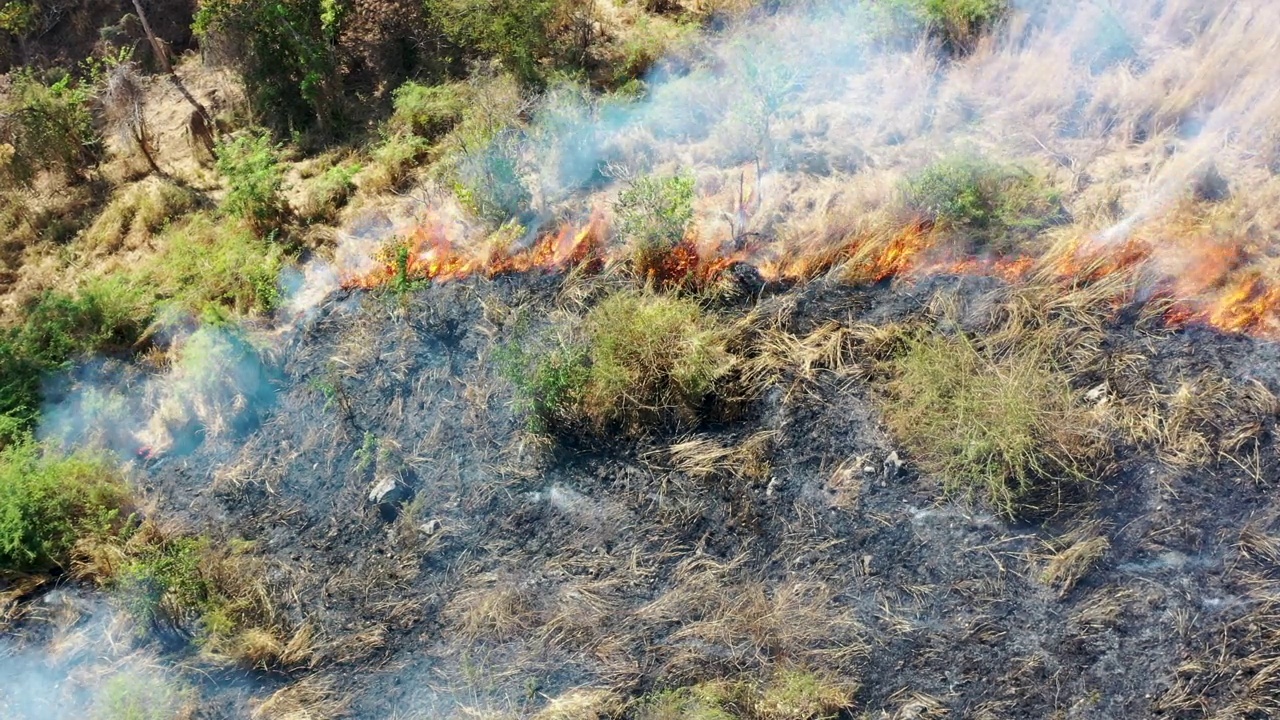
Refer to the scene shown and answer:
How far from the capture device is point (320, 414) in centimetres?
489

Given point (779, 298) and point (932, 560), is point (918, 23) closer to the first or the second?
point (779, 298)

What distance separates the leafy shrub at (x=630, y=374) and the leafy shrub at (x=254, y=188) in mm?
2476

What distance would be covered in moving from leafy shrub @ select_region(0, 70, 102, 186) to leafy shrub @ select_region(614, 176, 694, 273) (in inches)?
189

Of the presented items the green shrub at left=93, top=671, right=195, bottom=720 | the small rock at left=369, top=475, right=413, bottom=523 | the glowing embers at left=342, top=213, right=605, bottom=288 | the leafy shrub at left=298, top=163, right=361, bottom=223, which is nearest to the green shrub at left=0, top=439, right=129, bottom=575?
the green shrub at left=93, top=671, right=195, bottom=720

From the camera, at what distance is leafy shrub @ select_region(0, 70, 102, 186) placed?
6664 millimetres

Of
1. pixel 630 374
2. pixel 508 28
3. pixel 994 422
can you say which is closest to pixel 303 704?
→ pixel 630 374

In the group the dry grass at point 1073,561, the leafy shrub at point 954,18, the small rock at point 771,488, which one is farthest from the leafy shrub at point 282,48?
the dry grass at point 1073,561

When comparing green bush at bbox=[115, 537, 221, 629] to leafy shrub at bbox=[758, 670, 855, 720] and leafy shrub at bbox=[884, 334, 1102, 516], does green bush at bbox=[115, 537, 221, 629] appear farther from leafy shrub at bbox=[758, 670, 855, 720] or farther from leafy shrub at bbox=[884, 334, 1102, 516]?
leafy shrub at bbox=[884, 334, 1102, 516]

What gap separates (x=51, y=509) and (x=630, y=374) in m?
3.13

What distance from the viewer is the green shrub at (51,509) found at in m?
4.41

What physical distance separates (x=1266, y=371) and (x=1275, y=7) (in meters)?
2.76

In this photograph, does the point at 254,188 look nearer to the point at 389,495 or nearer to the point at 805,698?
the point at 389,495

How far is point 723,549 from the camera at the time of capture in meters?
4.12

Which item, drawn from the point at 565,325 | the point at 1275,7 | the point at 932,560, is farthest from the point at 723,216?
the point at 1275,7
